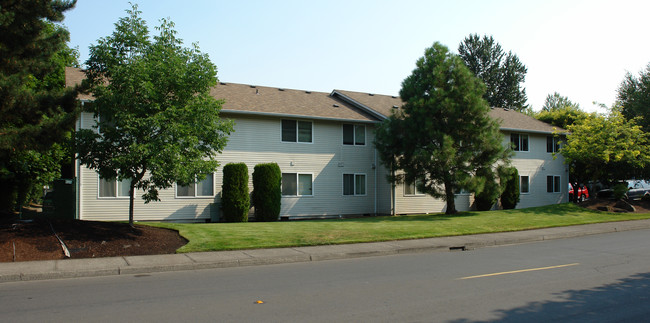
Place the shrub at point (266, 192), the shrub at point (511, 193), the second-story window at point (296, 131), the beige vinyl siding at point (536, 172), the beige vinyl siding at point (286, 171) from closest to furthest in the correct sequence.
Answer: the beige vinyl siding at point (286, 171) < the shrub at point (266, 192) < the second-story window at point (296, 131) < the shrub at point (511, 193) < the beige vinyl siding at point (536, 172)

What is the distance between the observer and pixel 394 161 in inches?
942

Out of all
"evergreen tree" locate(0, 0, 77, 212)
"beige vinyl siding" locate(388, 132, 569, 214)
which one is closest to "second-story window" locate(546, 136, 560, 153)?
"beige vinyl siding" locate(388, 132, 569, 214)

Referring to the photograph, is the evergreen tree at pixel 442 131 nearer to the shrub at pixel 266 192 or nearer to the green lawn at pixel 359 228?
the green lawn at pixel 359 228

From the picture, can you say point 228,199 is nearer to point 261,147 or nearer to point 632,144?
point 261,147

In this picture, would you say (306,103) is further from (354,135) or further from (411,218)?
(411,218)

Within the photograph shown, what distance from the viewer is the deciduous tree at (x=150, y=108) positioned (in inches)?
508

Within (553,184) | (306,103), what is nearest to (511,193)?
(553,184)

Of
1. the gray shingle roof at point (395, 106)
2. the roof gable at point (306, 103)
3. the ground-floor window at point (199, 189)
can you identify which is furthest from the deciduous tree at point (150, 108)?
the gray shingle roof at point (395, 106)

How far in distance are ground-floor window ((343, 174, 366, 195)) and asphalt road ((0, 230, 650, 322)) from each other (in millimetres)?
13371

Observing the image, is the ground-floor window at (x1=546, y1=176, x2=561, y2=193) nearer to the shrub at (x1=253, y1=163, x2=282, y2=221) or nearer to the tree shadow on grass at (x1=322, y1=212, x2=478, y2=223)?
the tree shadow on grass at (x1=322, y1=212, x2=478, y2=223)

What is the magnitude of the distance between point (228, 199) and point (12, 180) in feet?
60.1

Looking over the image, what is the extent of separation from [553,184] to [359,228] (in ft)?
68.7

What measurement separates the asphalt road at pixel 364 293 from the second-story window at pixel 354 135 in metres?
13.9

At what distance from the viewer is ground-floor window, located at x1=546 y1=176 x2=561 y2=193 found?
32.7 m
